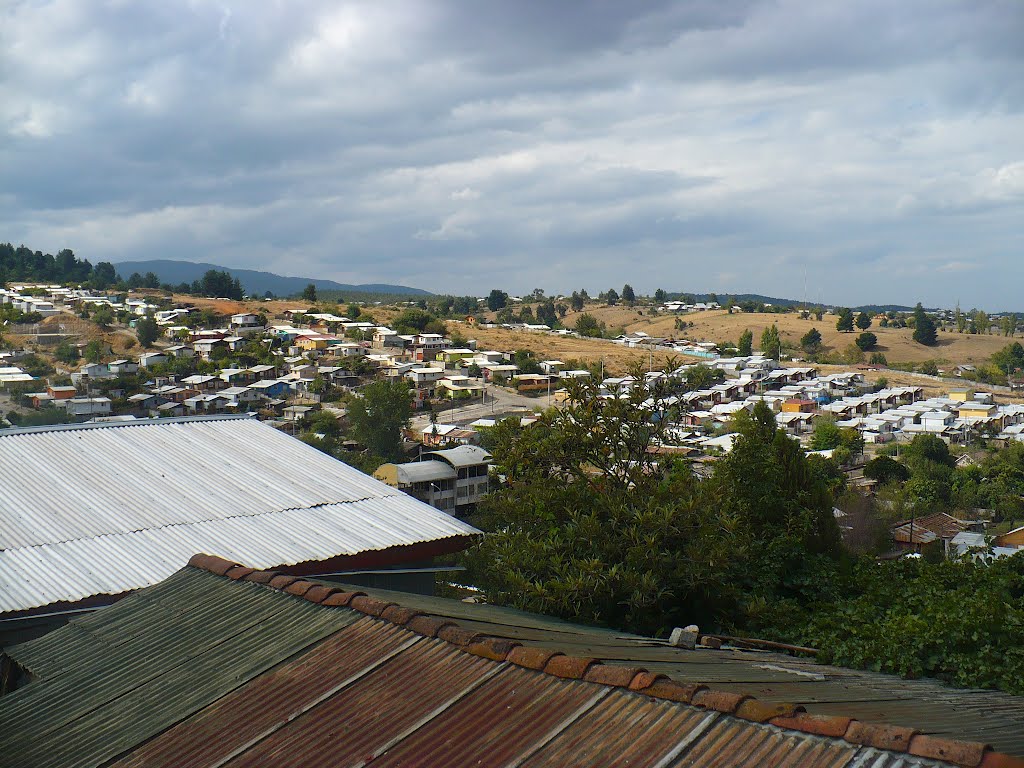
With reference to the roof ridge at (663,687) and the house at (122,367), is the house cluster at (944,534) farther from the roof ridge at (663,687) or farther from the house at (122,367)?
the house at (122,367)

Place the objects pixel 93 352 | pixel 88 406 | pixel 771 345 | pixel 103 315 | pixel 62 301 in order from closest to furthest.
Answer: pixel 88 406 → pixel 93 352 → pixel 103 315 → pixel 62 301 → pixel 771 345

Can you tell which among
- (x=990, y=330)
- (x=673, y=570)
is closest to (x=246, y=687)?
(x=673, y=570)

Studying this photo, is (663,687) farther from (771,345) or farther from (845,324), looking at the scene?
(845,324)

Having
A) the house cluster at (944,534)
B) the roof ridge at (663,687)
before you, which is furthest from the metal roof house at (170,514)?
the house cluster at (944,534)

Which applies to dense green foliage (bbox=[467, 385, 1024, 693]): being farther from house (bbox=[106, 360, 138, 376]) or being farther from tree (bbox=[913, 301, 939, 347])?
tree (bbox=[913, 301, 939, 347])

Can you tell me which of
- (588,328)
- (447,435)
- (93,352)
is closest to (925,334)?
(588,328)
